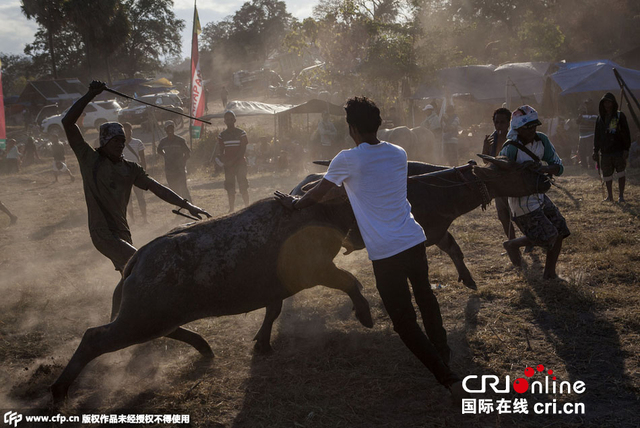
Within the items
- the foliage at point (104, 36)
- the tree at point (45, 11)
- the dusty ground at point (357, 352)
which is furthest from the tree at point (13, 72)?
the dusty ground at point (357, 352)

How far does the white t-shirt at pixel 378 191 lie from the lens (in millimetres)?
3447

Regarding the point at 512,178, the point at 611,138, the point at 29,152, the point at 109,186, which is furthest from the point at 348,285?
the point at 29,152

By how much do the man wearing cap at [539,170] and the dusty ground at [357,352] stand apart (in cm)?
67

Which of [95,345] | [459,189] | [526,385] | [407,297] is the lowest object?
[526,385]

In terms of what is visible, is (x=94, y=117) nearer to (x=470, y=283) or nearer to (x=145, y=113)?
(x=145, y=113)

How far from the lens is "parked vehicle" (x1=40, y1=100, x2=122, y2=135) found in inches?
1258

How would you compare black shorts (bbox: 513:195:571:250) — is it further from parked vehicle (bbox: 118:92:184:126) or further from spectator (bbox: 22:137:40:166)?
parked vehicle (bbox: 118:92:184:126)

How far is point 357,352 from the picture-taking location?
4793 mm

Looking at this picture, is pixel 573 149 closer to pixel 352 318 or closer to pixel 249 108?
pixel 249 108

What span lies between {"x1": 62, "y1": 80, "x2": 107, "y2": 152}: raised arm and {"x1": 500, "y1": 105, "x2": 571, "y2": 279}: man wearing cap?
12.9ft

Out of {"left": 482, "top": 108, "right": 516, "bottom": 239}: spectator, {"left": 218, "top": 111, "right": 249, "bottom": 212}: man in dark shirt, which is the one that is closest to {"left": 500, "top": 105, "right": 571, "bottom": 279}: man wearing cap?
{"left": 482, "top": 108, "right": 516, "bottom": 239}: spectator

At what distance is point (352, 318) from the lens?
5617 millimetres

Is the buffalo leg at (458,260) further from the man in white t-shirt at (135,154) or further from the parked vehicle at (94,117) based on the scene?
the parked vehicle at (94,117)

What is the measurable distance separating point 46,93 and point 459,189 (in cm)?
4219
